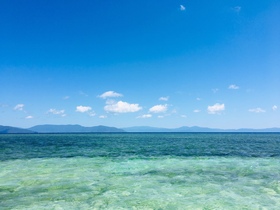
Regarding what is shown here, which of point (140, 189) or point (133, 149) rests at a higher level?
point (133, 149)

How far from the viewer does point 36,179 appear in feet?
61.8

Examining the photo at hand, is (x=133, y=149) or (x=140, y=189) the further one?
(x=133, y=149)

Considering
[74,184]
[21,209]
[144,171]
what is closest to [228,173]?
[144,171]

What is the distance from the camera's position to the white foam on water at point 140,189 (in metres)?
12.8

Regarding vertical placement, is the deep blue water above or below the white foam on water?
above

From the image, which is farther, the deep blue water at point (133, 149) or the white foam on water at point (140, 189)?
the deep blue water at point (133, 149)

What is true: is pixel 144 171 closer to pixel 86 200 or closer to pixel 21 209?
pixel 86 200

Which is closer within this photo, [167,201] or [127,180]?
[167,201]

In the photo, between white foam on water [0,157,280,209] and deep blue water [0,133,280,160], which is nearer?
white foam on water [0,157,280,209]

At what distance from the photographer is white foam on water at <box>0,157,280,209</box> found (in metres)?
12.8

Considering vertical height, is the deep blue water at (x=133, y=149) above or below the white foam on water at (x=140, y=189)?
above

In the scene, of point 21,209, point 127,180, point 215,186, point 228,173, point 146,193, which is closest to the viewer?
point 21,209

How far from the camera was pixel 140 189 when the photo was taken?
52.3ft

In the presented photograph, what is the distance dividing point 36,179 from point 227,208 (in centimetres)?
1353
